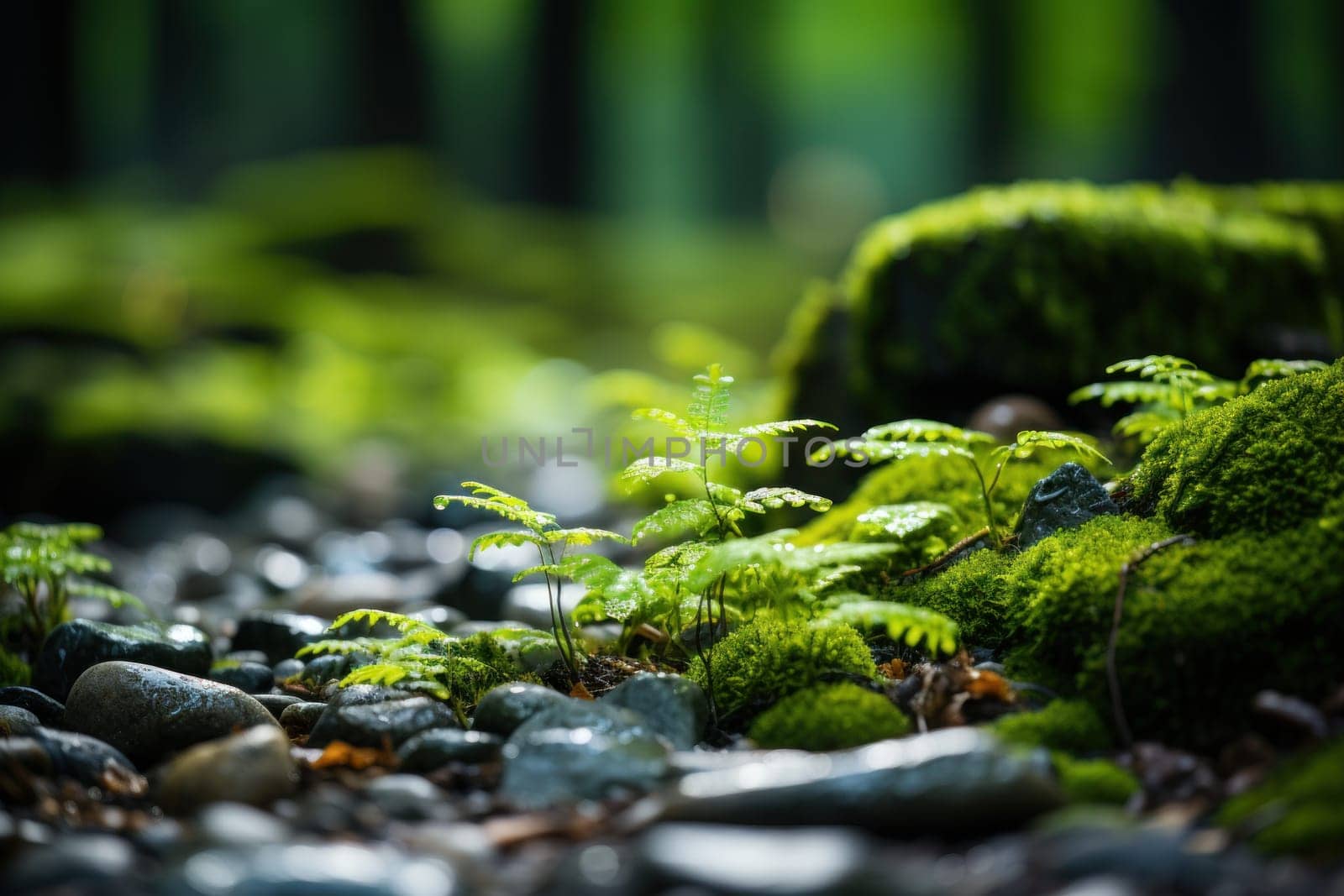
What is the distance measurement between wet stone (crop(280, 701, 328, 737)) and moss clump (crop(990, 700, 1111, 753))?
2301mm

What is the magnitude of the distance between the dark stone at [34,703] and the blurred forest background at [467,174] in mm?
6789

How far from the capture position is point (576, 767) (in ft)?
7.32

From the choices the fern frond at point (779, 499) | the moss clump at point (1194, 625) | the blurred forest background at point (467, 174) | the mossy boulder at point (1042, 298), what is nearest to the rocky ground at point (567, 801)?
the moss clump at point (1194, 625)

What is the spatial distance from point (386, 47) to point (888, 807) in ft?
69.2

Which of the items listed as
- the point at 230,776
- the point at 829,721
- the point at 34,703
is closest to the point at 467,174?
the point at 34,703

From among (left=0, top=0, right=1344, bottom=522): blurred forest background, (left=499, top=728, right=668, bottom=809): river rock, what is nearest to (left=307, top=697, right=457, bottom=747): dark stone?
(left=499, top=728, right=668, bottom=809): river rock

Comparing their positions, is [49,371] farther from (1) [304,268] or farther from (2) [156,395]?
(1) [304,268]

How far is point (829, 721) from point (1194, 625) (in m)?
0.99

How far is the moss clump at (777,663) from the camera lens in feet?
8.87

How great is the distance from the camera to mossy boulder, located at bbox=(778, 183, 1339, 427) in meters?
4.97

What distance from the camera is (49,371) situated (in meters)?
10.2

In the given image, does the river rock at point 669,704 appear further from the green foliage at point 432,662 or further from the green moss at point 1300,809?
the green moss at point 1300,809

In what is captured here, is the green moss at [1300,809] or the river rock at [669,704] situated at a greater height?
the green moss at [1300,809]

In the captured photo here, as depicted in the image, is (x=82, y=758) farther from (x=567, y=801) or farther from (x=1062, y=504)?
(x=1062, y=504)
